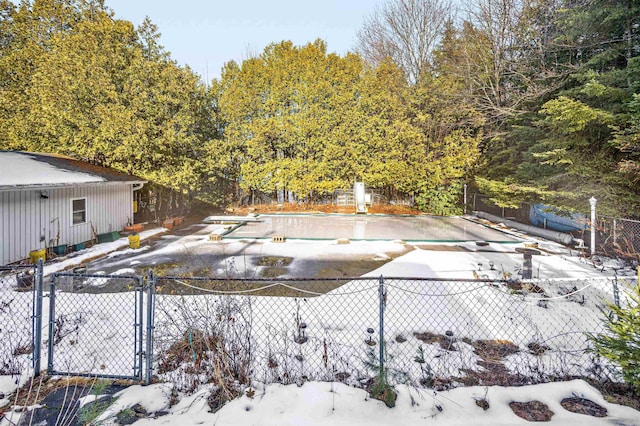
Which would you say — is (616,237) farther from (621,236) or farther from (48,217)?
(48,217)

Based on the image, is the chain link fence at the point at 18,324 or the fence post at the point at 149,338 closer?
the fence post at the point at 149,338

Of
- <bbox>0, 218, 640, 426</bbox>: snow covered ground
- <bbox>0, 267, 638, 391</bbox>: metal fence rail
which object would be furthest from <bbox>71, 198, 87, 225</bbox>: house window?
<bbox>0, 267, 638, 391</bbox>: metal fence rail

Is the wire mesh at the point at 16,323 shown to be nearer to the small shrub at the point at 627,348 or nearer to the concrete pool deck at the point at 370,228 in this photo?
the small shrub at the point at 627,348

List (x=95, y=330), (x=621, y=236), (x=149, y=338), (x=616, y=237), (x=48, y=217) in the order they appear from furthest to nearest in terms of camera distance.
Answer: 1. (x=48, y=217)
2. (x=616, y=237)
3. (x=621, y=236)
4. (x=95, y=330)
5. (x=149, y=338)

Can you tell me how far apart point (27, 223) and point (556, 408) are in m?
10.0

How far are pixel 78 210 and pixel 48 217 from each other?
1110 millimetres

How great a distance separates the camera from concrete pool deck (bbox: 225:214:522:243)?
10305 millimetres

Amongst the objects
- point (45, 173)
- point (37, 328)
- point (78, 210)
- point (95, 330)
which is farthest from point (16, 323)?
point (78, 210)

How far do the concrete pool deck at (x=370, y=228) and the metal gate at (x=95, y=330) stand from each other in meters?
5.28

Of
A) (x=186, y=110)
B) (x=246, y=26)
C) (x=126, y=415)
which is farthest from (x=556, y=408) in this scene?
(x=246, y=26)

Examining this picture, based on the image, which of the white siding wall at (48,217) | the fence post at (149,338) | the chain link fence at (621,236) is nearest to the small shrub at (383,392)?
the fence post at (149,338)

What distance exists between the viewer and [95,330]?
4.01 metres

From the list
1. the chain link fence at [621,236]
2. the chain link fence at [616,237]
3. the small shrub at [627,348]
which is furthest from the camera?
the chain link fence at [621,236]

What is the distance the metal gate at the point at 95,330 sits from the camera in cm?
302
